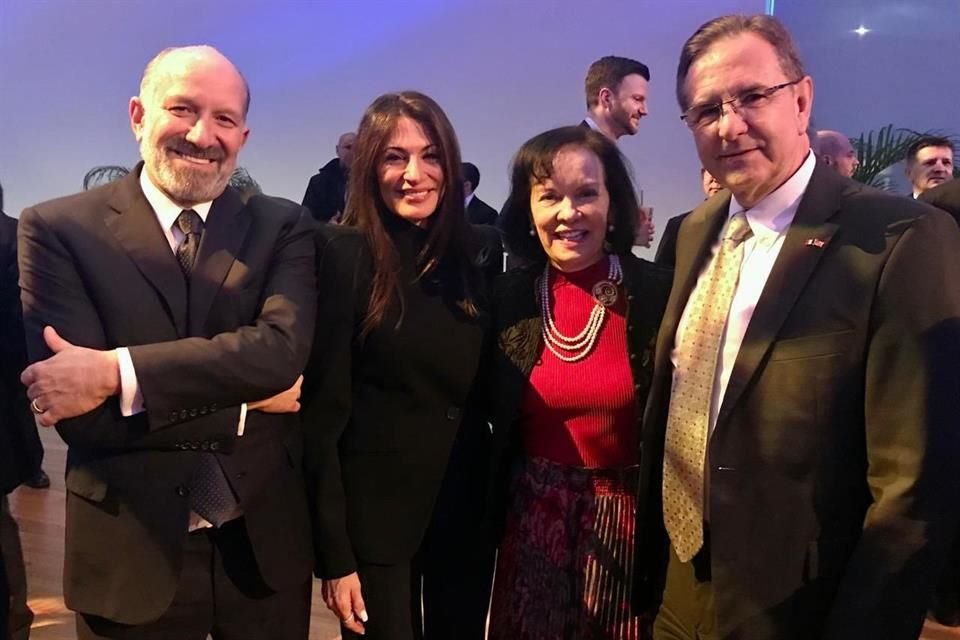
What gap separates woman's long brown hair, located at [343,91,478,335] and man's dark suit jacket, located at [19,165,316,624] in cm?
34

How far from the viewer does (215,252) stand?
1654 millimetres

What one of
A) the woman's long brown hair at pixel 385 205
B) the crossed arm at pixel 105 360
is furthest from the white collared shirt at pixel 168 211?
the woman's long brown hair at pixel 385 205

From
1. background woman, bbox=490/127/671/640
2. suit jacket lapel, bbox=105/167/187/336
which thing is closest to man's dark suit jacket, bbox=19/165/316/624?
suit jacket lapel, bbox=105/167/187/336

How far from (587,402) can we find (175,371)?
916 millimetres

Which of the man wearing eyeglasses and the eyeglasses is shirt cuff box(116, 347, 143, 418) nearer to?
the man wearing eyeglasses

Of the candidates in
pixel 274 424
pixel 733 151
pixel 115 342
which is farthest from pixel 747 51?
pixel 115 342

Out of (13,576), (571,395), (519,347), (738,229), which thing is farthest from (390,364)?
(13,576)

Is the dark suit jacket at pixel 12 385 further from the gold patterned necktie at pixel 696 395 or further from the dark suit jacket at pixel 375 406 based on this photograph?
the gold patterned necktie at pixel 696 395

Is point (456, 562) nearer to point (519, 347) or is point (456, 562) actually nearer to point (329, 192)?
point (519, 347)

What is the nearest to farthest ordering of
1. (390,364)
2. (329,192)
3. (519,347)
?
(390,364)
(519,347)
(329,192)

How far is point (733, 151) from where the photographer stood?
1.52 meters

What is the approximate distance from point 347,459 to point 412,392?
0.72ft

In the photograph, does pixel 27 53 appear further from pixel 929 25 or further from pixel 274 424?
pixel 929 25

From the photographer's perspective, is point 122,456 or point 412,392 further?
point 412,392
